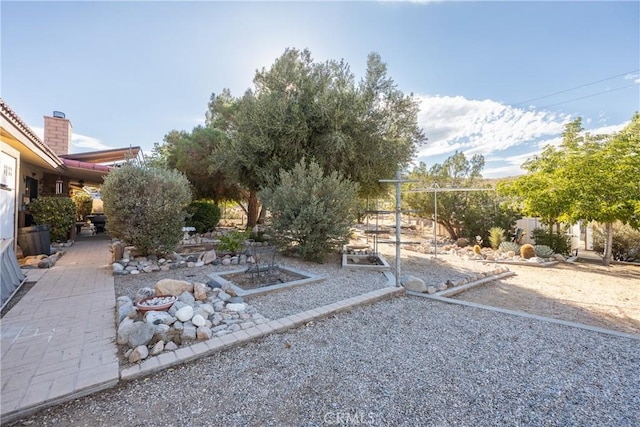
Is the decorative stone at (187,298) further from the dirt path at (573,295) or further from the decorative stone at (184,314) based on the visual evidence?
the dirt path at (573,295)

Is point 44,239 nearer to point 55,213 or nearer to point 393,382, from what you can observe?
point 55,213

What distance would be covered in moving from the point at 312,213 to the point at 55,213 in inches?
307

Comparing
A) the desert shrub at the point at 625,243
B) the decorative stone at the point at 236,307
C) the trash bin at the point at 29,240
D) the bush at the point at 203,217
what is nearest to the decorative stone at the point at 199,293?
the decorative stone at the point at 236,307

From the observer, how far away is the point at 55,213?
798 centimetres

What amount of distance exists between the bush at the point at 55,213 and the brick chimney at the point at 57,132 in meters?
5.84

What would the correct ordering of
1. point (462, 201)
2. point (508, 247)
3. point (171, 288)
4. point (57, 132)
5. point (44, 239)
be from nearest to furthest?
point (171, 288)
point (44, 239)
point (508, 247)
point (57, 132)
point (462, 201)

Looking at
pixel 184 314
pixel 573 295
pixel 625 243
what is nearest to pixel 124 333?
pixel 184 314

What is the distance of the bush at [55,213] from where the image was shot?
7.65 metres

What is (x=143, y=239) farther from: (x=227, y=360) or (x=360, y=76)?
(x=360, y=76)

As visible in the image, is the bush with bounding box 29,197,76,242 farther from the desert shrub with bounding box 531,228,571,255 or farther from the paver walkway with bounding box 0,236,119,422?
the desert shrub with bounding box 531,228,571,255

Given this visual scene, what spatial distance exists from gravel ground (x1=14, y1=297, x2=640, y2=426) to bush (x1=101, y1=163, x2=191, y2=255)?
448 cm

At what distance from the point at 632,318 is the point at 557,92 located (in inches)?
400

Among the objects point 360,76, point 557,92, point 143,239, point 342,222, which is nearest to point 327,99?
point 360,76

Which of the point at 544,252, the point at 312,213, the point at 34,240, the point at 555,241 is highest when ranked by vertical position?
the point at 312,213
